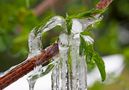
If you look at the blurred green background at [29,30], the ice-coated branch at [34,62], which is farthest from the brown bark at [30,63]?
the blurred green background at [29,30]

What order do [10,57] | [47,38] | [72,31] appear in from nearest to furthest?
[72,31] → [10,57] → [47,38]

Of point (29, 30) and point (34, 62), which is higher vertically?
point (29, 30)

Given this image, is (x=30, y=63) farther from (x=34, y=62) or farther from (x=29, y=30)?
(x=29, y=30)

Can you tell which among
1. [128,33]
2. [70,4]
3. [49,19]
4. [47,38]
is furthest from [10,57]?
[49,19]

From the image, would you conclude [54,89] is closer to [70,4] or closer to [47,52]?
[47,52]

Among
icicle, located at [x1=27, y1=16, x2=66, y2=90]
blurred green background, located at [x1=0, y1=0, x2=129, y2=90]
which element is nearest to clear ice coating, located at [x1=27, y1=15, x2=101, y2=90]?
icicle, located at [x1=27, y1=16, x2=66, y2=90]

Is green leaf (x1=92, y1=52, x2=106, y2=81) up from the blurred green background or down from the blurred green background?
down

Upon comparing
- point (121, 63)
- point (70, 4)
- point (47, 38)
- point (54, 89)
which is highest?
point (70, 4)

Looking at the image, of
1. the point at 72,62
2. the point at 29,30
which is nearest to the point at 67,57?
the point at 72,62

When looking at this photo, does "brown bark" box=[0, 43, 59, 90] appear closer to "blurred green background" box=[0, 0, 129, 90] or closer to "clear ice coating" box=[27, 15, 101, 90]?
"clear ice coating" box=[27, 15, 101, 90]
